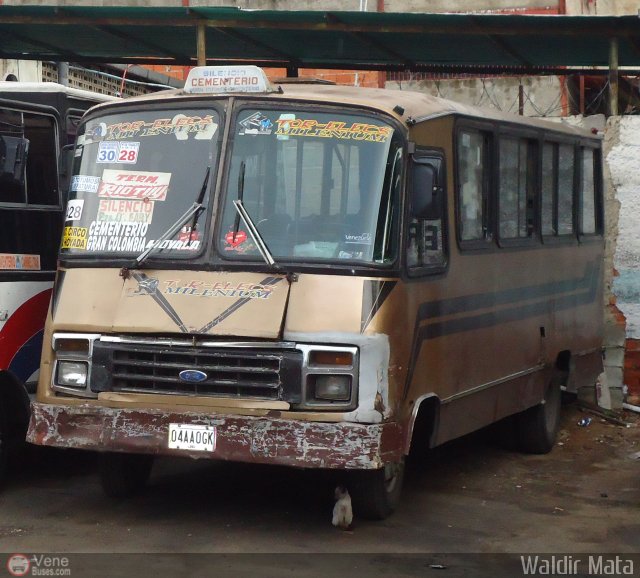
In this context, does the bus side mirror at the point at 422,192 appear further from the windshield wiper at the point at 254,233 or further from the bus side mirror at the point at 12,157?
the bus side mirror at the point at 12,157

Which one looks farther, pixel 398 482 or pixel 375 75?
pixel 375 75

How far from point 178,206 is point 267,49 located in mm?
6533

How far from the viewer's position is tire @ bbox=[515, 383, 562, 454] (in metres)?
9.99

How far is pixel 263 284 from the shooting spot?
697 cm

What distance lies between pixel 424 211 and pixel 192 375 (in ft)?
5.42

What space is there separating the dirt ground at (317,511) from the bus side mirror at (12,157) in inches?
82.4

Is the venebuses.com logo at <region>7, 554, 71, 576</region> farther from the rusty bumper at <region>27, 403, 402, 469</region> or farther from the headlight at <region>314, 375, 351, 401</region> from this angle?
the headlight at <region>314, 375, 351, 401</region>

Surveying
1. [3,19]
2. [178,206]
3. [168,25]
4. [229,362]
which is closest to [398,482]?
[229,362]

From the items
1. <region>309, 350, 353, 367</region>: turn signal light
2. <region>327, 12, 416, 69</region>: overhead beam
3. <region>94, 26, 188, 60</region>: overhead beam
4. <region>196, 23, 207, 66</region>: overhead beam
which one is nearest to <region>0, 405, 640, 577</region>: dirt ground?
<region>309, 350, 353, 367</region>: turn signal light

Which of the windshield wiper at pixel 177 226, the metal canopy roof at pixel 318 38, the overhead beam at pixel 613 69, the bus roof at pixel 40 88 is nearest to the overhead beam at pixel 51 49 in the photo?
the metal canopy roof at pixel 318 38

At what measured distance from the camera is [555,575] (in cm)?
653

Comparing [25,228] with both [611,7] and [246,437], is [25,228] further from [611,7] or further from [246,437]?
[611,7]

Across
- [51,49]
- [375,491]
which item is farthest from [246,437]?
[51,49]

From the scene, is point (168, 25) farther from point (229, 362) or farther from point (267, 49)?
point (229, 362)
